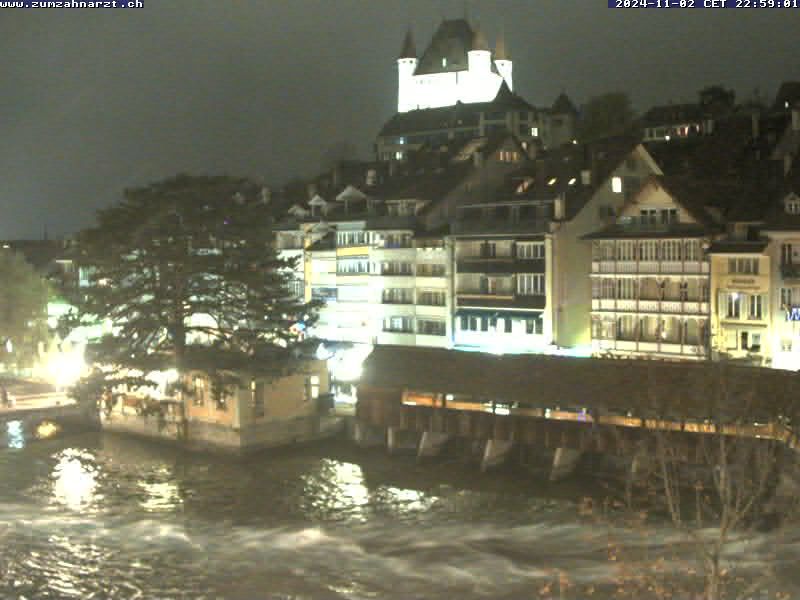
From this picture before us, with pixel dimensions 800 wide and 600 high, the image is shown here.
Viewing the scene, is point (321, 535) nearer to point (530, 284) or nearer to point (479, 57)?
point (530, 284)

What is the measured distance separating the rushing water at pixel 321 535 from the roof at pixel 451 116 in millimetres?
61527

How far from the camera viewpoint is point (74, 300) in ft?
178

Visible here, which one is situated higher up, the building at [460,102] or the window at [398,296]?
the building at [460,102]

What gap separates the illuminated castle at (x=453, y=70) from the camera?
12688 centimetres

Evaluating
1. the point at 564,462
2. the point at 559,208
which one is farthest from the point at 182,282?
the point at 564,462

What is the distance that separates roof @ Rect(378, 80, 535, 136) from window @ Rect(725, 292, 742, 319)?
59.2m

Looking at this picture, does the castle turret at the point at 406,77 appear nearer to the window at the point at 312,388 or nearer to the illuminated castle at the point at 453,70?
the illuminated castle at the point at 453,70

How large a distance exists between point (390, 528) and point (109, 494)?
11.9 m

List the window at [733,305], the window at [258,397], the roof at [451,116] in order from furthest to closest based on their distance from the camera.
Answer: the roof at [451,116] → the window at [258,397] → the window at [733,305]

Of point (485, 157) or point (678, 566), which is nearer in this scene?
point (678, 566)

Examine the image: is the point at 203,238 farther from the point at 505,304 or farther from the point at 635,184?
the point at 635,184

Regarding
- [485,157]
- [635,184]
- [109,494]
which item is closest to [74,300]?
[109,494]

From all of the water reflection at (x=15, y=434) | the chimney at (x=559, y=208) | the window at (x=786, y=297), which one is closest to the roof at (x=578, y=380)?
the window at (x=786, y=297)

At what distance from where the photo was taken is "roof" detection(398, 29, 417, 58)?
134 meters
